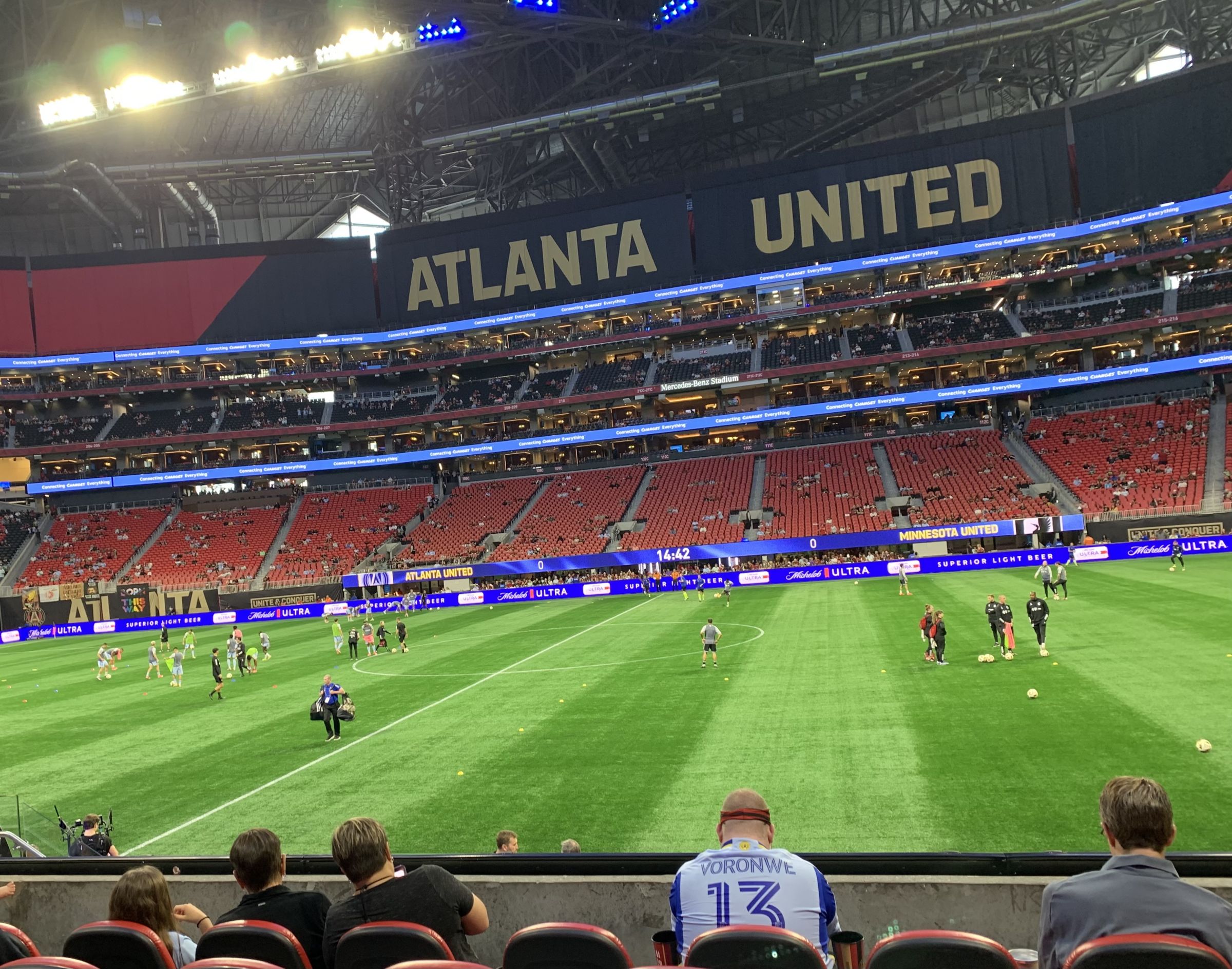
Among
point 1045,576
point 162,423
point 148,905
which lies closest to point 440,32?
point 162,423

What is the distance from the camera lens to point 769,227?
75.2m

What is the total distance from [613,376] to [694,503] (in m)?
17.3

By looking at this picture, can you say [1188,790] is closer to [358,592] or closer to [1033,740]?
[1033,740]

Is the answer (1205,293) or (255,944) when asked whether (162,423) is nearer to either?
(1205,293)

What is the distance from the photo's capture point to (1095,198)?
6850 cm

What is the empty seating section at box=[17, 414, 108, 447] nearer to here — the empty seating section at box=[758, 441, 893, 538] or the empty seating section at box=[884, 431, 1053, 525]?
the empty seating section at box=[758, 441, 893, 538]

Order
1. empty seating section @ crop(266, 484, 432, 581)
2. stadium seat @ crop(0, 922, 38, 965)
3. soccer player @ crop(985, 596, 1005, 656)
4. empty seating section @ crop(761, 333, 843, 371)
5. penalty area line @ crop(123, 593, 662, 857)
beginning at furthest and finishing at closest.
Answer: empty seating section @ crop(761, 333, 843, 371), empty seating section @ crop(266, 484, 432, 581), soccer player @ crop(985, 596, 1005, 656), penalty area line @ crop(123, 593, 662, 857), stadium seat @ crop(0, 922, 38, 965)

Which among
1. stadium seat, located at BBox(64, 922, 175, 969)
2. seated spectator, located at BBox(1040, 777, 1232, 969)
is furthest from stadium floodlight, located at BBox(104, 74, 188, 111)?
seated spectator, located at BBox(1040, 777, 1232, 969)

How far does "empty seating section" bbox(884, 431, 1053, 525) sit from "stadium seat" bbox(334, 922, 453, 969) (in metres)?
51.4

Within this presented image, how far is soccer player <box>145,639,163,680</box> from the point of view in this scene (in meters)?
33.2

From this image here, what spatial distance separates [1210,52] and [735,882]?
265ft

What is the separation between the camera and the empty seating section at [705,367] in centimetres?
7219

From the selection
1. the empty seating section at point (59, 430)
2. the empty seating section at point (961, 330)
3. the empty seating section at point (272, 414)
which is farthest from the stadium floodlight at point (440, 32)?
the empty seating section at point (59, 430)

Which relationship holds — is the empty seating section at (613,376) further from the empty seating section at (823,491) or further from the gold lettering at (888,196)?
the gold lettering at (888,196)
